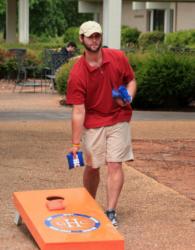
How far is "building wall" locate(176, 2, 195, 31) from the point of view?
42688 millimetres

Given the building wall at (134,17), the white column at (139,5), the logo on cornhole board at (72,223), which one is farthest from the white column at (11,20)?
the logo on cornhole board at (72,223)

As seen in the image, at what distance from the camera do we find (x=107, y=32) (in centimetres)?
2253

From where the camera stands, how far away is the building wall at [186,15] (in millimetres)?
42688

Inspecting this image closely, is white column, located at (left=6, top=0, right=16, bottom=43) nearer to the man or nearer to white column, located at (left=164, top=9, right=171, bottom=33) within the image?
white column, located at (left=164, top=9, right=171, bottom=33)

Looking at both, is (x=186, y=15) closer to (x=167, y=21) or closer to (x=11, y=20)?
(x=167, y=21)

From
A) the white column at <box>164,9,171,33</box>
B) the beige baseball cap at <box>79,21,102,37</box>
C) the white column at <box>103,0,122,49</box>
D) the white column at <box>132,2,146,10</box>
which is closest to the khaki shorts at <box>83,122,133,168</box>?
the beige baseball cap at <box>79,21,102,37</box>

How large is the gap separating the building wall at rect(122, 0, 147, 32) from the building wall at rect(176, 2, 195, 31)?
20.3ft

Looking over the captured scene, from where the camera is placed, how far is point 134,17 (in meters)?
50.7

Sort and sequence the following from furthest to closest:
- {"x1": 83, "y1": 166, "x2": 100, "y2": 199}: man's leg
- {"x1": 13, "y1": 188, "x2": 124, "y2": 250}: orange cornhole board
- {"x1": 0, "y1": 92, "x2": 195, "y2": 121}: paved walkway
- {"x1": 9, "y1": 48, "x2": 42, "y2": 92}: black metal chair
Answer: {"x1": 9, "y1": 48, "x2": 42, "y2": 92}: black metal chair < {"x1": 0, "y1": 92, "x2": 195, "y2": 121}: paved walkway < {"x1": 83, "y1": 166, "x2": 100, "y2": 199}: man's leg < {"x1": 13, "y1": 188, "x2": 124, "y2": 250}: orange cornhole board

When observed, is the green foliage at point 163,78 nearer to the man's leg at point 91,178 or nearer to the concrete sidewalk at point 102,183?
the concrete sidewalk at point 102,183

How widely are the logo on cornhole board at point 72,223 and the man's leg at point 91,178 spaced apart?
763 millimetres

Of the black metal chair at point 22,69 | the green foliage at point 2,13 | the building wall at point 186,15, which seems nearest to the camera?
the black metal chair at point 22,69

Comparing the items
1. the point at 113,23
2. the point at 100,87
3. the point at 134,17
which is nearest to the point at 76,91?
the point at 100,87

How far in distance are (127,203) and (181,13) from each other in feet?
120
